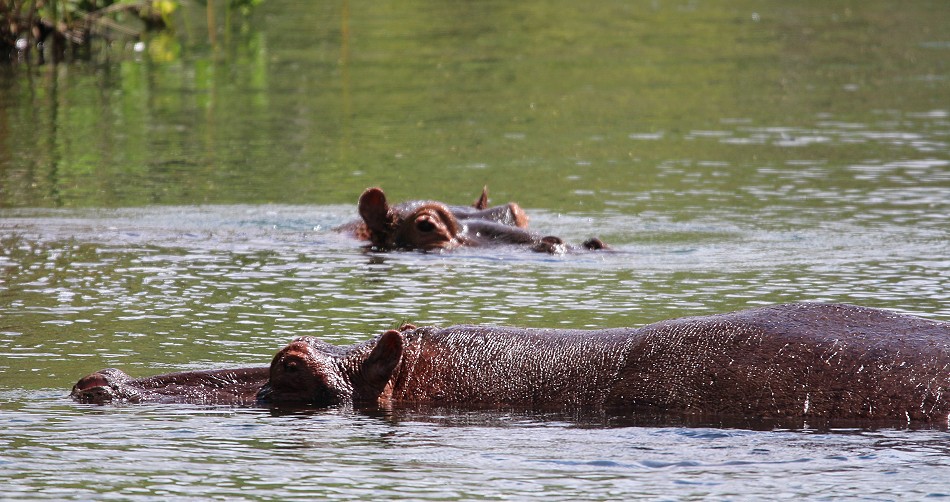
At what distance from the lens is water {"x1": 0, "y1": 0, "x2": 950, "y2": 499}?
6.18m

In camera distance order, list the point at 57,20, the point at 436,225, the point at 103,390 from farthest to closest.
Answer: the point at 57,20, the point at 436,225, the point at 103,390

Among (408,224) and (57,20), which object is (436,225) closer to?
(408,224)

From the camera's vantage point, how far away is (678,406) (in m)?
6.69

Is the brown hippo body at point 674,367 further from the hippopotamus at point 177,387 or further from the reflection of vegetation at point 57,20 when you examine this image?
the reflection of vegetation at point 57,20

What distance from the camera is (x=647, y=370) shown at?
6.78 m

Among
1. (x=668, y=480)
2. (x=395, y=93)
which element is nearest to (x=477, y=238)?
(x=668, y=480)

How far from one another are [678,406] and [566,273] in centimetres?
420

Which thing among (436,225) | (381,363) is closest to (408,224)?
(436,225)

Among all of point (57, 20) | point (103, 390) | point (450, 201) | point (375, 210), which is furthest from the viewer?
point (57, 20)

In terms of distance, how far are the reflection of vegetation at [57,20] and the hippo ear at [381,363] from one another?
16426mm

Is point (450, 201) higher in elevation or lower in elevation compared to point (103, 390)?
higher

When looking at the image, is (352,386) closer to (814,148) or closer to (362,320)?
(362,320)

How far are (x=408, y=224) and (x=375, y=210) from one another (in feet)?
0.89

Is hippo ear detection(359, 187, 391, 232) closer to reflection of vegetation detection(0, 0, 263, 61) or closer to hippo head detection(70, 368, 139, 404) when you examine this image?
hippo head detection(70, 368, 139, 404)
